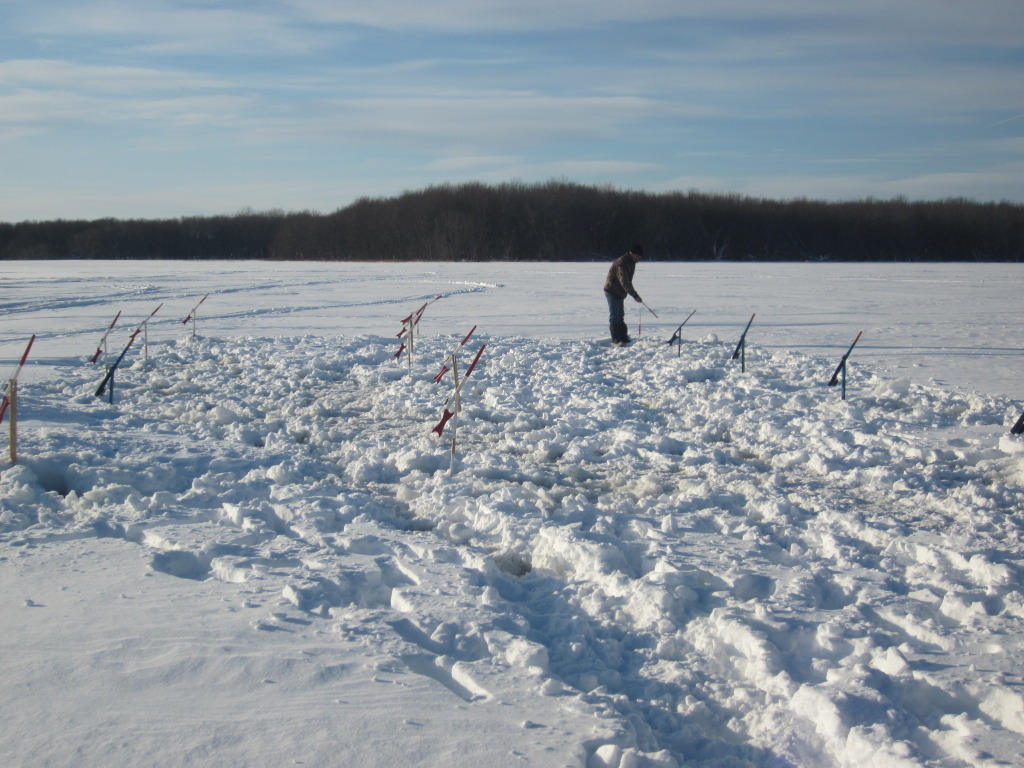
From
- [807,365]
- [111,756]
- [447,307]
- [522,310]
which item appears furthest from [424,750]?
[447,307]

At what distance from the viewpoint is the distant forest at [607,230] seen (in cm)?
6203

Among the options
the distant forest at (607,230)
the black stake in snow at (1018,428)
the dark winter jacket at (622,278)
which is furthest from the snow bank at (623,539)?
the distant forest at (607,230)

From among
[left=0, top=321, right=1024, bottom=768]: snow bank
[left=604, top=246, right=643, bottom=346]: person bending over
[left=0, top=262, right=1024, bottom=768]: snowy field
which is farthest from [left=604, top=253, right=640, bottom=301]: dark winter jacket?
[left=0, top=321, right=1024, bottom=768]: snow bank

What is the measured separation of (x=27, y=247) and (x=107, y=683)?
77908 mm

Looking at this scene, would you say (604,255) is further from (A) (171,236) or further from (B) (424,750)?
(B) (424,750)

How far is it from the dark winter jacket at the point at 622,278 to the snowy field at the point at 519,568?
1.97 meters

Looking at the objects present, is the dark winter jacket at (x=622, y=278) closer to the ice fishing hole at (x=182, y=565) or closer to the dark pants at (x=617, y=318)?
the dark pants at (x=617, y=318)

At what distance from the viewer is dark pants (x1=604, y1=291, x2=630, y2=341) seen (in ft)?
38.9

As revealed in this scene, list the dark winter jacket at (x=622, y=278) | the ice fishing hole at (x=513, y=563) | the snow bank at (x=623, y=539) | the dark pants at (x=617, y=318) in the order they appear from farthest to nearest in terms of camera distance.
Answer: the dark pants at (x=617, y=318)
the dark winter jacket at (x=622, y=278)
the ice fishing hole at (x=513, y=563)
the snow bank at (x=623, y=539)

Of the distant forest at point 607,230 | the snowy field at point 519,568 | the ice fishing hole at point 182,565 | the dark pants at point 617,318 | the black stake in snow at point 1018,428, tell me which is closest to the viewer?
the snowy field at point 519,568

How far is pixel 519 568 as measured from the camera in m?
4.52

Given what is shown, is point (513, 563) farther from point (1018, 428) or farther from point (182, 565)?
point (1018, 428)

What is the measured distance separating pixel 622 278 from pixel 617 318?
670 millimetres

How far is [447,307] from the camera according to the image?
18.9 m
